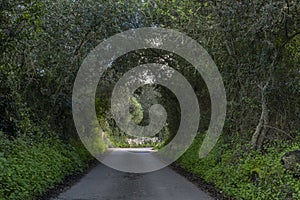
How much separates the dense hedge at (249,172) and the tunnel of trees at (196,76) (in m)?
0.03

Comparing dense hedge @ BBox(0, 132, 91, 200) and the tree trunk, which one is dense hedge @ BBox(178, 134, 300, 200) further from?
dense hedge @ BBox(0, 132, 91, 200)

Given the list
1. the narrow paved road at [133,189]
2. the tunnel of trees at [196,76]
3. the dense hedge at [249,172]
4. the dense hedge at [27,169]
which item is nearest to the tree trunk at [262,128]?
the tunnel of trees at [196,76]

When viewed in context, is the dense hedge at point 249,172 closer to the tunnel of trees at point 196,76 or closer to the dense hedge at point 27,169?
the tunnel of trees at point 196,76

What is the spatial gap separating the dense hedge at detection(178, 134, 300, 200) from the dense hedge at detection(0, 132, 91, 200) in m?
4.84

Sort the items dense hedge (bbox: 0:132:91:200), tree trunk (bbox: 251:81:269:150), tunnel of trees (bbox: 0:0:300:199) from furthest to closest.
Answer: tree trunk (bbox: 251:81:269:150) < tunnel of trees (bbox: 0:0:300:199) < dense hedge (bbox: 0:132:91:200)

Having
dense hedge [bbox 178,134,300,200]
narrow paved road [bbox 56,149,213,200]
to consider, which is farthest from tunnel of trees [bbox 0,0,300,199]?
narrow paved road [bbox 56,149,213,200]

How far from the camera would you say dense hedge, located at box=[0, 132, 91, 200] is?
744 centimetres

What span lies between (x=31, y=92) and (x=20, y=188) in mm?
8332

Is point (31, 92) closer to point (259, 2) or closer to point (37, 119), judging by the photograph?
point (37, 119)

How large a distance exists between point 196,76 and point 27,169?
974cm

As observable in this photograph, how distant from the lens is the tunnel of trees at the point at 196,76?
28.9ft

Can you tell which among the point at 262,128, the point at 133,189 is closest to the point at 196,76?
the point at 262,128

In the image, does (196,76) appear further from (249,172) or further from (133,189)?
(249,172)

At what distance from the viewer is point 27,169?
29.3 ft
